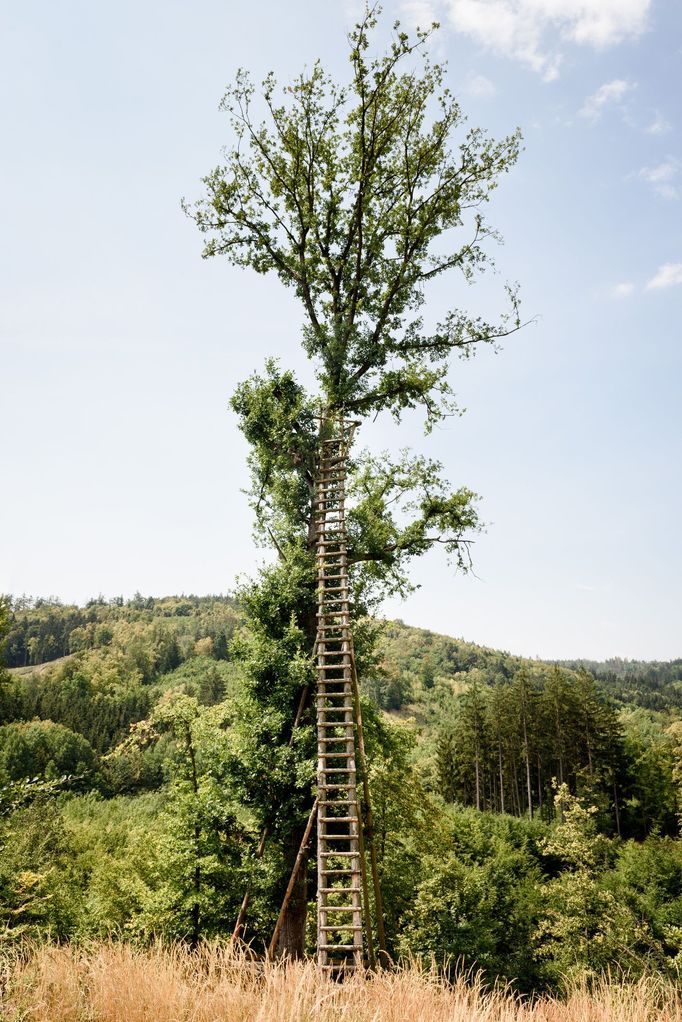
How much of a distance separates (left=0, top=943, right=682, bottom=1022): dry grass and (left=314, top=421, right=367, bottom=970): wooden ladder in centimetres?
378

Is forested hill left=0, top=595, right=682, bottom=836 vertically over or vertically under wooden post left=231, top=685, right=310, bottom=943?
under

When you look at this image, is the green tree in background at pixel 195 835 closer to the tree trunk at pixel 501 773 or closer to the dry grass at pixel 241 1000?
the dry grass at pixel 241 1000

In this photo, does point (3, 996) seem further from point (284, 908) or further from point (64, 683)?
point (64, 683)

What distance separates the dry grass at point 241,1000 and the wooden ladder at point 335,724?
378cm

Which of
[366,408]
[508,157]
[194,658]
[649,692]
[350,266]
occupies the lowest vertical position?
[649,692]

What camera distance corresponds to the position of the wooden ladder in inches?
339

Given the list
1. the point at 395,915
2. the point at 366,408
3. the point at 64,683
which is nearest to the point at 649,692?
the point at 64,683

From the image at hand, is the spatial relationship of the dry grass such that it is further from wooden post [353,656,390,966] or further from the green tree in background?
the green tree in background

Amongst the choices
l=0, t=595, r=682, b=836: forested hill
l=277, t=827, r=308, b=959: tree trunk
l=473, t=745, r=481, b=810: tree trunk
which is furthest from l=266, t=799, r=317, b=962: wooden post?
l=473, t=745, r=481, b=810: tree trunk

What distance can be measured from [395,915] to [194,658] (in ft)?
481

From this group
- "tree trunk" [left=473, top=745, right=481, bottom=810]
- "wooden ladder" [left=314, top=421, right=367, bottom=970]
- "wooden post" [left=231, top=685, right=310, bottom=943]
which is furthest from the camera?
"tree trunk" [left=473, top=745, right=481, bottom=810]

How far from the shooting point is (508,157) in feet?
45.9

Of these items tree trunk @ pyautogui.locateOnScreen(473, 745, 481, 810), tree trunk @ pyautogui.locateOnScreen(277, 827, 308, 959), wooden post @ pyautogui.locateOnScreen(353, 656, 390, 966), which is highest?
wooden post @ pyautogui.locateOnScreen(353, 656, 390, 966)

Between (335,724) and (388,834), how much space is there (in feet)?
54.9
